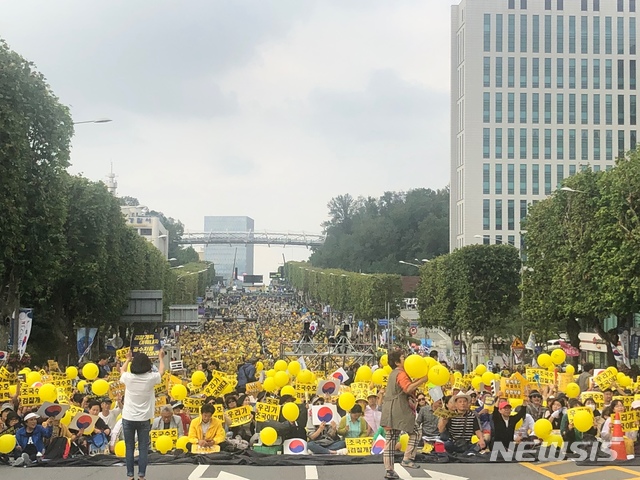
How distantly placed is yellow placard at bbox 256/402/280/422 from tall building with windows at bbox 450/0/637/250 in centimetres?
8458

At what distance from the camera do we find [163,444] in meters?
12.7

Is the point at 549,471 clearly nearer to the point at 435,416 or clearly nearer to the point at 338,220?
the point at 435,416

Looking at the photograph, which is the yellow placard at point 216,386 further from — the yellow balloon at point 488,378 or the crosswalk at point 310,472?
the yellow balloon at point 488,378

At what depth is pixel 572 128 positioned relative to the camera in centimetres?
9900

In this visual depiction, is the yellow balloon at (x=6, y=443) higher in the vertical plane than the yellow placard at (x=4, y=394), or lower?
lower

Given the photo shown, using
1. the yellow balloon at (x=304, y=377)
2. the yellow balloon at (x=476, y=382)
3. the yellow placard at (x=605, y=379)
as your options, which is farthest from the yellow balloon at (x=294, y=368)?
the yellow placard at (x=605, y=379)

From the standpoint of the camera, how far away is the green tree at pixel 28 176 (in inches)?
974

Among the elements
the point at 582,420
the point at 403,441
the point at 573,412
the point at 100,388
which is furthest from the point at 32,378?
the point at 582,420

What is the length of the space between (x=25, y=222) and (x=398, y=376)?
1925 cm

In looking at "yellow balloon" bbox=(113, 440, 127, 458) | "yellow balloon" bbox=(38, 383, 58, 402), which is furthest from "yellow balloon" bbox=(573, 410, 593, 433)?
"yellow balloon" bbox=(38, 383, 58, 402)

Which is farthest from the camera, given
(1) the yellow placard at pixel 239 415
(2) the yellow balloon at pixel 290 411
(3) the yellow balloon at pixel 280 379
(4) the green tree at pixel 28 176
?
(4) the green tree at pixel 28 176

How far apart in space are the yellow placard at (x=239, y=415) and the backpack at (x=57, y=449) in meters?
2.50

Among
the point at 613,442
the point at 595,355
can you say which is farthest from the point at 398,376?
the point at 595,355

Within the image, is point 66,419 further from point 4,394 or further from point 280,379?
point 280,379
